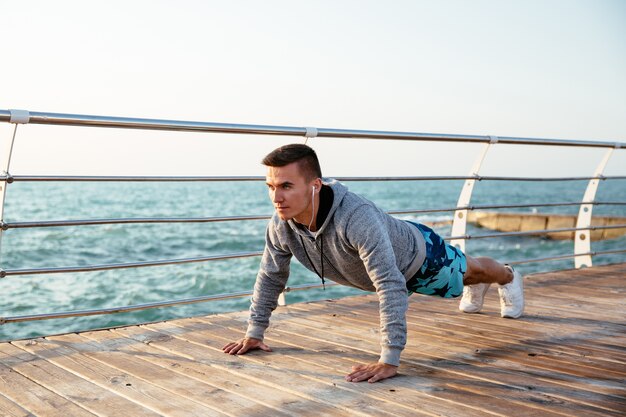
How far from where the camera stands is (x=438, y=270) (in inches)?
106

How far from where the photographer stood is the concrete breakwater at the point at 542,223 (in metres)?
25.8

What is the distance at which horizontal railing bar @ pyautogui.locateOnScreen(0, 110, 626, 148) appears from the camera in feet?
8.50

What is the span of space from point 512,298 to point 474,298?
0.20 metres

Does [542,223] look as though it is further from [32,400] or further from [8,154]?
[32,400]

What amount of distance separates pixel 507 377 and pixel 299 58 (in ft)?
63.7

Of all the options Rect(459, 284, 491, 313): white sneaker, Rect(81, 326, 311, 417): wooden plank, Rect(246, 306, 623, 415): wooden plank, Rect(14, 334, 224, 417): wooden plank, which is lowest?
Rect(14, 334, 224, 417): wooden plank

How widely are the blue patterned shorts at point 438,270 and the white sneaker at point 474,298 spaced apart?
624 mm

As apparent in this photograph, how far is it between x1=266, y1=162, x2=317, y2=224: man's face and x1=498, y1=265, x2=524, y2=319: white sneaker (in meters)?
1.41

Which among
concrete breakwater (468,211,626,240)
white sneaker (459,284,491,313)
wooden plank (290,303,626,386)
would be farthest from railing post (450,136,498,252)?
concrete breakwater (468,211,626,240)

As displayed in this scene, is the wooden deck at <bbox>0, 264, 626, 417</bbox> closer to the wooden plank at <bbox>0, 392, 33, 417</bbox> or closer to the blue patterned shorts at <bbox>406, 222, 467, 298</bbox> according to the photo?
the wooden plank at <bbox>0, 392, 33, 417</bbox>

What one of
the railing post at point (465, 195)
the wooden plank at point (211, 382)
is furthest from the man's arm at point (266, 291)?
the railing post at point (465, 195)

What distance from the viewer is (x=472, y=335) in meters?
2.98

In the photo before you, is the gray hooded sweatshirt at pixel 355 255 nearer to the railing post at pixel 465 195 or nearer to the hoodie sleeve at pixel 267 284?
the hoodie sleeve at pixel 267 284

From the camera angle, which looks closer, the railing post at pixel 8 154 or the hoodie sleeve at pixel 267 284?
the railing post at pixel 8 154
